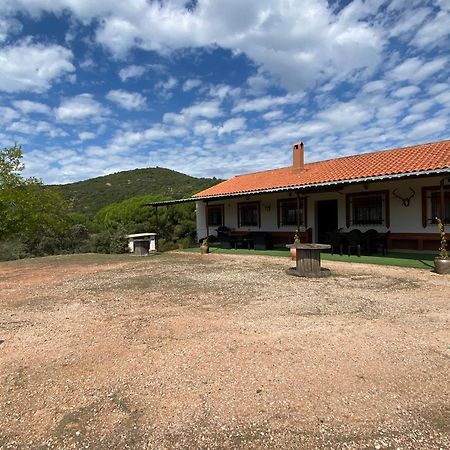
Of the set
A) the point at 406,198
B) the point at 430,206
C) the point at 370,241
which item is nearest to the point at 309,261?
the point at 370,241

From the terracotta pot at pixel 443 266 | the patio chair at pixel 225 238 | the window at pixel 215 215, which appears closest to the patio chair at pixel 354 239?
the terracotta pot at pixel 443 266

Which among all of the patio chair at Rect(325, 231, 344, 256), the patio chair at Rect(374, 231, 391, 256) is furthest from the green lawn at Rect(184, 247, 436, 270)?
the patio chair at Rect(325, 231, 344, 256)

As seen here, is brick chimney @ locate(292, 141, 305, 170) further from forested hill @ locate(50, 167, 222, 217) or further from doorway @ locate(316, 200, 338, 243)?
forested hill @ locate(50, 167, 222, 217)

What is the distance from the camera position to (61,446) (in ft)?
7.29

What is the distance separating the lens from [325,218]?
1390 centimetres

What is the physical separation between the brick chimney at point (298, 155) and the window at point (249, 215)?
2.70 meters

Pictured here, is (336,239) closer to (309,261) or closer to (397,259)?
(397,259)

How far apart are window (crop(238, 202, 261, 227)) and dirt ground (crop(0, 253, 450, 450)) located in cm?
986

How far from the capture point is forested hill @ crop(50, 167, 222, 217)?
37.9 m

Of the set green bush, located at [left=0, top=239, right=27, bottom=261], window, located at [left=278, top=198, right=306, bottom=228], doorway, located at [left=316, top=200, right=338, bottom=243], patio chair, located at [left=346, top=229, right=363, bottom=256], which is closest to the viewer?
patio chair, located at [left=346, top=229, right=363, bottom=256]

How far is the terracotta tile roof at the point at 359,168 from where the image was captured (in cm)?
1076

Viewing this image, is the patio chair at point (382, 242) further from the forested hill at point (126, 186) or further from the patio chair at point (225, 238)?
the forested hill at point (126, 186)

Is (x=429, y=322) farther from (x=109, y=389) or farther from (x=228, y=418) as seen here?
(x=109, y=389)

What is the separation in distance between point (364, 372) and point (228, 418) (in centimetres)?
135
